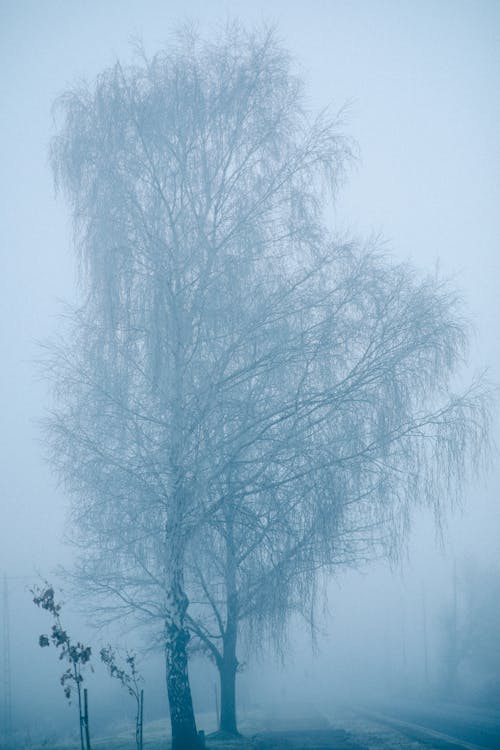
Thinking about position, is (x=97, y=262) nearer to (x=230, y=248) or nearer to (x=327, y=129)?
(x=230, y=248)

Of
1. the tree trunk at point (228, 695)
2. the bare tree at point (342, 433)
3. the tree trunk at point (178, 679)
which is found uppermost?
the bare tree at point (342, 433)

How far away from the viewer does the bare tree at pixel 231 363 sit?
33.4ft

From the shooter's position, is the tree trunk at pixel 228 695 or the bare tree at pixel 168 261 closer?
the bare tree at pixel 168 261

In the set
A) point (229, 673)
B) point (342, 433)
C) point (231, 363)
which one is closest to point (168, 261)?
point (231, 363)

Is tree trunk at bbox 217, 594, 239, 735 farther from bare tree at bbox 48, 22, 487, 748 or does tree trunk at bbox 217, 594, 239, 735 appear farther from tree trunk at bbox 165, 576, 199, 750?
tree trunk at bbox 165, 576, 199, 750

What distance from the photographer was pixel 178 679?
33.2 feet

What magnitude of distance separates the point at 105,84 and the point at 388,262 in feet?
20.5

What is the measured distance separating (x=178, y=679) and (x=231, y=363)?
5218mm

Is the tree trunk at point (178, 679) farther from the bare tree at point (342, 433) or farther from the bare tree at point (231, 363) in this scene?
the bare tree at point (342, 433)

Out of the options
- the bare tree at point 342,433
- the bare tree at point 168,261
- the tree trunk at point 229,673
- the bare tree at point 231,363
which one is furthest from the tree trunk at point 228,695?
the bare tree at point 342,433

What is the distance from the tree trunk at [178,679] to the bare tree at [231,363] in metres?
0.03

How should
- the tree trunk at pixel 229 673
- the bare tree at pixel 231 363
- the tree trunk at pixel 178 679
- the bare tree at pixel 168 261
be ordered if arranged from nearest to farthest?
the tree trunk at pixel 178 679
the bare tree at pixel 231 363
the bare tree at pixel 168 261
the tree trunk at pixel 229 673

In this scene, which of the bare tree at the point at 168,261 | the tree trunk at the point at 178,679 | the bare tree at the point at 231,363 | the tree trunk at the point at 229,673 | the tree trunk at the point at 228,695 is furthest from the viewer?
the tree trunk at the point at 228,695

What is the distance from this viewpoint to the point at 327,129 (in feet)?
38.9
